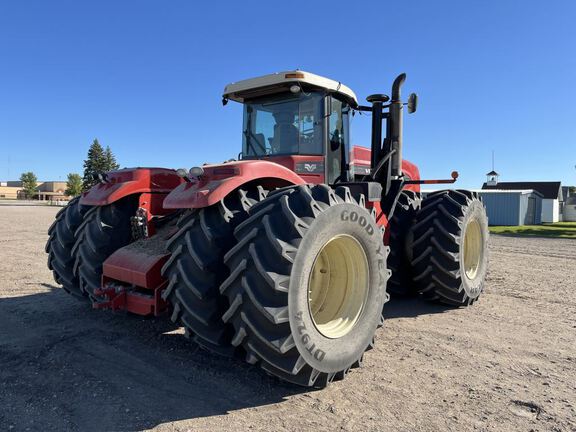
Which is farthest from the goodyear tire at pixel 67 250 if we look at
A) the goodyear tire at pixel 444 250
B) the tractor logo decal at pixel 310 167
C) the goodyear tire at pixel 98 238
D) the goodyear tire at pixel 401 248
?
the goodyear tire at pixel 444 250

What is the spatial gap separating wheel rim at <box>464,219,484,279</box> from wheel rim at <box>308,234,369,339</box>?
338 centimetres

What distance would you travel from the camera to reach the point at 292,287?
2.94m

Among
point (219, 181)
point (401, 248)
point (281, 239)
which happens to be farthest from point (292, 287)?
point (401, 248)

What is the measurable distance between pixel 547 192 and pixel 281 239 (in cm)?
4913

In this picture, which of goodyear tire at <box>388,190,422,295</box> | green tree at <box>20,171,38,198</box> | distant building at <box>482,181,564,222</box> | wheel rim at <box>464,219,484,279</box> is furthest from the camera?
green tree at <box>20,171,38,198</box>

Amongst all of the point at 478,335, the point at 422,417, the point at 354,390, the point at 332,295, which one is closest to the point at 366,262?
the point at 332,295

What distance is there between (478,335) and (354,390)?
205 centimetres

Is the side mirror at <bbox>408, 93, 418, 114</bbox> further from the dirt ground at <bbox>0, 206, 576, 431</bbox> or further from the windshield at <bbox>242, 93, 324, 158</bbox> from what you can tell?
the dirt ground at <bbox>0, 206, 576, 431</bbox>

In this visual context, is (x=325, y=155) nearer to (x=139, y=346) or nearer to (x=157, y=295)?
(x=157, y=295)

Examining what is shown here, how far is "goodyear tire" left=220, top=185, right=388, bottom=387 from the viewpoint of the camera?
2895 mm

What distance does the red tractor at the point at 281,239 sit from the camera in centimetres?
297

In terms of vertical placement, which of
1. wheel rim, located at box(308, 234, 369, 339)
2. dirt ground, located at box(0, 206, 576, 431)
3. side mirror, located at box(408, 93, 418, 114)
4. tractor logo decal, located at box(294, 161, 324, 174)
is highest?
side mirror, located at box(408, 93, 418, 114)

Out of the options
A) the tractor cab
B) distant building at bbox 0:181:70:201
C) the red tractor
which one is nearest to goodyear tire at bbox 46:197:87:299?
the red tractor

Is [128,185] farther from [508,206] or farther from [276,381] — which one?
[508,206]
